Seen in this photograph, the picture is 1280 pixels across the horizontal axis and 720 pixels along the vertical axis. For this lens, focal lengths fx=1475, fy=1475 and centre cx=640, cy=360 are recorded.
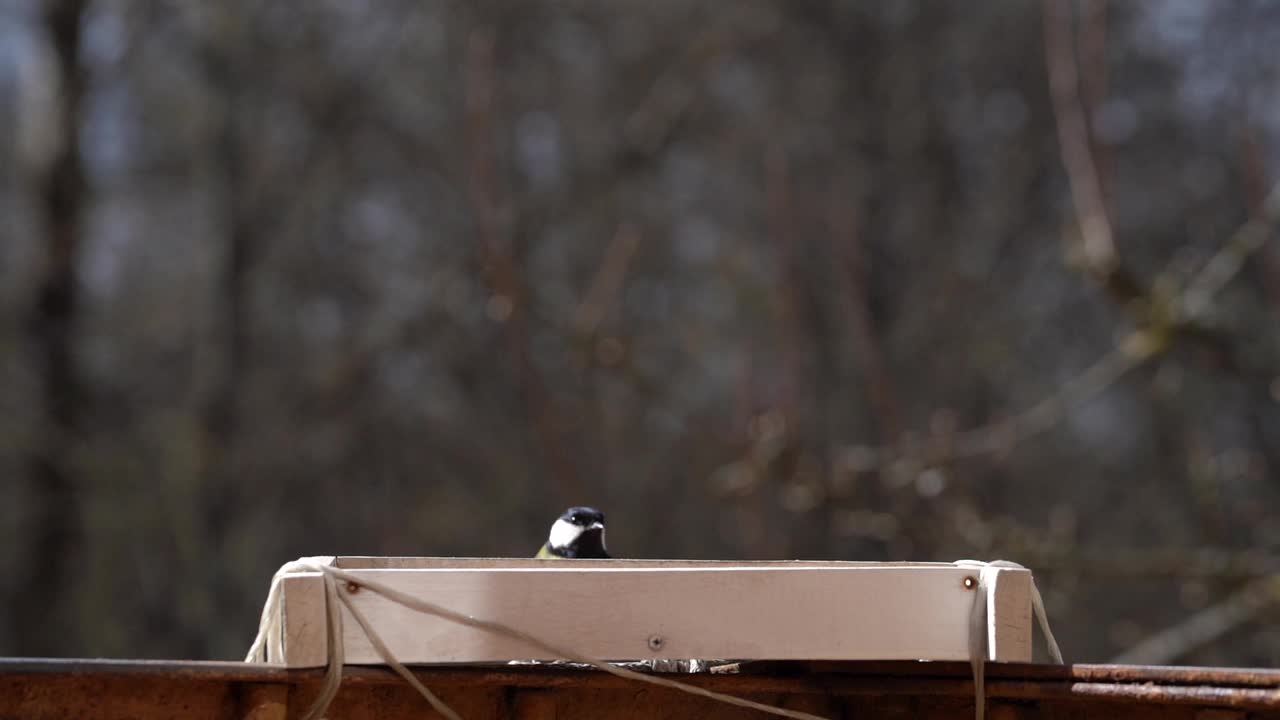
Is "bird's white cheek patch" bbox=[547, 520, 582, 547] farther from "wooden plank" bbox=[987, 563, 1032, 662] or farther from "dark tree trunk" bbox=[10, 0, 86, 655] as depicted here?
Answer: "dark tree trunk" bbox=[10, 0, 86, 655]

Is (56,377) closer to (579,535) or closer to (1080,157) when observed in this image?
(579,535)

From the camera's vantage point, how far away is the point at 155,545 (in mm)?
9656

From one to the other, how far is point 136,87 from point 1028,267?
6.17 m

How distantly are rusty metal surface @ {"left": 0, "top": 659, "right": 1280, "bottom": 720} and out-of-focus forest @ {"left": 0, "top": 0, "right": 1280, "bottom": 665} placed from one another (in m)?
6.49

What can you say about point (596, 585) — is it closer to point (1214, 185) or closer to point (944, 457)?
point (944, 457)

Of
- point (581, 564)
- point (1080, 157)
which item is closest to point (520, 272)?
point (1080, 157)

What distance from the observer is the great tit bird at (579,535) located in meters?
3.47

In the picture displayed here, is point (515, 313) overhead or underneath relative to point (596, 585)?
overhead

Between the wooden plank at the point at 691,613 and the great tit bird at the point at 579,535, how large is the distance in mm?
1755

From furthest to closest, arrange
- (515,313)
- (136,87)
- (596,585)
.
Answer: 1. (136,87)
2. (515,313)
3. (596,585)

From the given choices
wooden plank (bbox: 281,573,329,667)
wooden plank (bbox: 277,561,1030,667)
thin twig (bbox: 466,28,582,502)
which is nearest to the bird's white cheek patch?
thin twig (bbox: 466,28,582,502)

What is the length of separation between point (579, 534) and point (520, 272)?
5.02 m

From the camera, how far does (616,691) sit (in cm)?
168

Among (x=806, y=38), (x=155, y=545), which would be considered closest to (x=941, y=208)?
(x=806, y=38)
